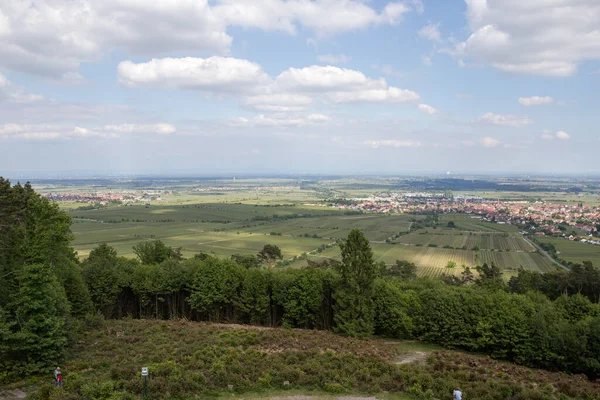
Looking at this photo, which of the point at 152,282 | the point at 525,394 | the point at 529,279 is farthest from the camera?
the point at 529,279

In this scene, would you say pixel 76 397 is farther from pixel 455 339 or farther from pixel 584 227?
pixel 584 227

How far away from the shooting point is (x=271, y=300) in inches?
1396

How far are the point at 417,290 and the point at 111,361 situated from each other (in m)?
26.1

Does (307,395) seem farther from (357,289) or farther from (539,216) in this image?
(539,216)

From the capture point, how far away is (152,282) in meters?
35.7

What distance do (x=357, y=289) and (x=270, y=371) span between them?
11.8 metres

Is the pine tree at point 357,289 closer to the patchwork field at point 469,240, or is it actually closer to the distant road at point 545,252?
the distant road at point 545,252

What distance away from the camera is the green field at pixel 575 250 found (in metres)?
71.6

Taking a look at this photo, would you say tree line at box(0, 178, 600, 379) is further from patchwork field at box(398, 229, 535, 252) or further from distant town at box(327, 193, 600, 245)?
distant town at box(327, 193, 600, 245)

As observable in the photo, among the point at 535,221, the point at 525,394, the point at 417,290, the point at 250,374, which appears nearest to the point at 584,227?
the point at 535,221

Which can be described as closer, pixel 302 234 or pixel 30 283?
pixel 30 283

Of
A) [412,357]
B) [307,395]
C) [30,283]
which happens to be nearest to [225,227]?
[30,283]

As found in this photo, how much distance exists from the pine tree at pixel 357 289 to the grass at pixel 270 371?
10.2 ft

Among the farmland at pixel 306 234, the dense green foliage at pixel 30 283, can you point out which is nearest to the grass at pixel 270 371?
the dense green foliage at pixel 30 283
